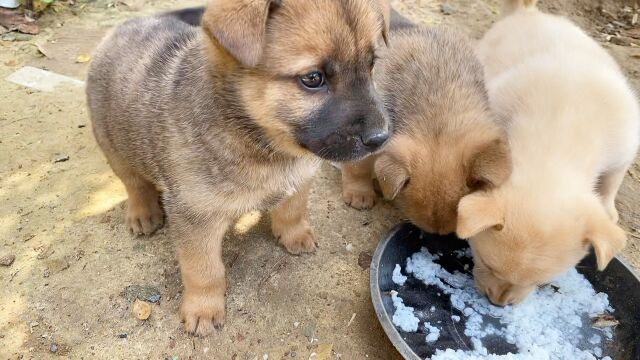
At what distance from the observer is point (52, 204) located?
4.60 m

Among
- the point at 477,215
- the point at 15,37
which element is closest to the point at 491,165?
the point at 477,215

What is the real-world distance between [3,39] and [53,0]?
0.86 meters

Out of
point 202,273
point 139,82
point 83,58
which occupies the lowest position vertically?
point 83,58

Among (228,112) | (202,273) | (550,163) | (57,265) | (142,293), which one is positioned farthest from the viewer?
→ (57,265)

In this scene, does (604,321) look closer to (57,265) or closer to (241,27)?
(241,27)

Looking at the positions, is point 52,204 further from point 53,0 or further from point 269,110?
point 53,0

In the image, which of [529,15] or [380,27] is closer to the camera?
[380,27]

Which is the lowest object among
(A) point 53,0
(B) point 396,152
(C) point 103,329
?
(C) point 103,329

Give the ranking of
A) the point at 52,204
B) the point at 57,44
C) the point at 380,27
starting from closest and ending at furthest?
the point at 380,27
the point at 52,204
the point at 57,44

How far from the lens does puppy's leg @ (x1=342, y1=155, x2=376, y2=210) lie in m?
4.72

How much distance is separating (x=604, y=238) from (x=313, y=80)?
1843 millimetres

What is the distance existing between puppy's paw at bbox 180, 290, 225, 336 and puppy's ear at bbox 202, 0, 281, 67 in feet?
5.86

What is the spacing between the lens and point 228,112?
3086 millimetres

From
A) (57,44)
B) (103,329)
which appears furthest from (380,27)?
(57,44)
